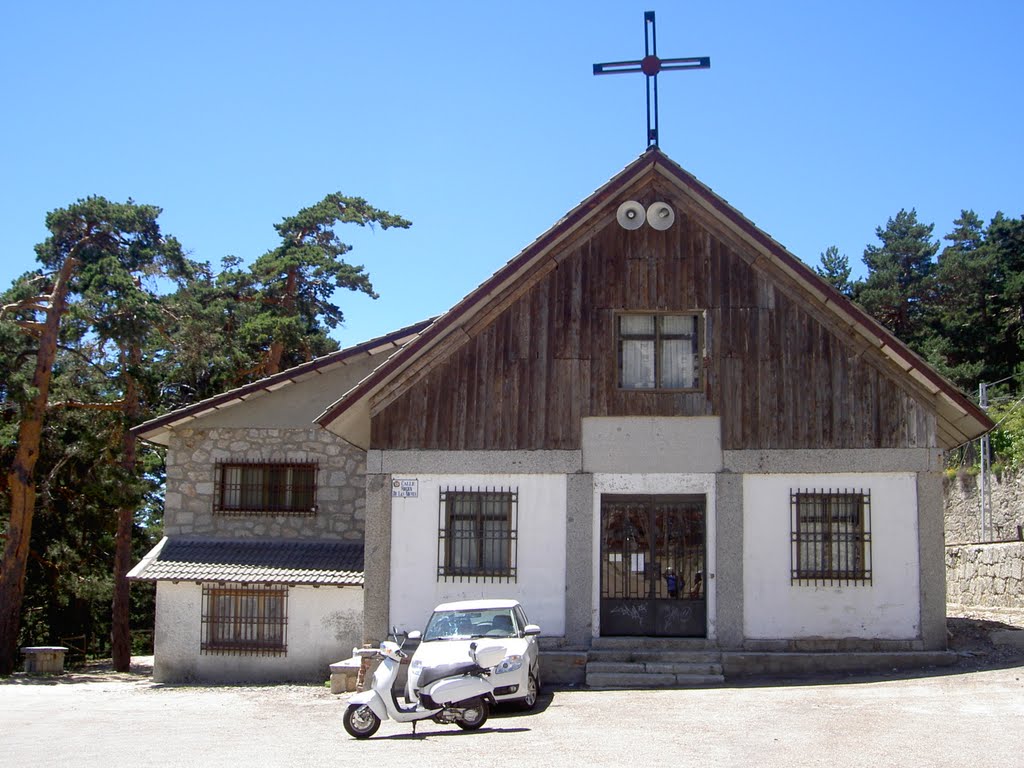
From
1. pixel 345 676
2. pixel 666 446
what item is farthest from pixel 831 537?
pixel 345 676

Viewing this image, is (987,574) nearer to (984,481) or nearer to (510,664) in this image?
(984,481)

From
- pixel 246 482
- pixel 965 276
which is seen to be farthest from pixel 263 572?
pixel 965 276

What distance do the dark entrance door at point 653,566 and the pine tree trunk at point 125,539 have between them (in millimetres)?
15068

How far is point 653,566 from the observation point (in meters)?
17.0

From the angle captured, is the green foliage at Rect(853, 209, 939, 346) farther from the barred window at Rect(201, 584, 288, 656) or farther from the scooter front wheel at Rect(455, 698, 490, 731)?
the scooter front wheel at Rect(455, 698, 490, 731)

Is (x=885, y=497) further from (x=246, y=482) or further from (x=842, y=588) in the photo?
(x=246, y=482)

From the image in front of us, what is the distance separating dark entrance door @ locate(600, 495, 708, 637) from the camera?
667 inches

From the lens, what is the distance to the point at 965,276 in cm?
4591

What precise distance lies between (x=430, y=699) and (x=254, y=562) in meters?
8.56

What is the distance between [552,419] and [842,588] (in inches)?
204

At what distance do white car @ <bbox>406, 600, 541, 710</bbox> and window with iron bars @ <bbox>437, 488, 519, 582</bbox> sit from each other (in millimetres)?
2752

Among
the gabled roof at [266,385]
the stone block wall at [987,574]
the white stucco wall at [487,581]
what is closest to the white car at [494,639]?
the white stucco wall at [487,581]

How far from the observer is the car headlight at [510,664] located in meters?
12.8

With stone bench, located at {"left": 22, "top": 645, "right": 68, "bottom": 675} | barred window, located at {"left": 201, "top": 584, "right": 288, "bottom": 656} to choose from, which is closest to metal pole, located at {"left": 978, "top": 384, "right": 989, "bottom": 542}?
barred window, located at {"left": 201, "top": 584, "right": 288, "bottom": 656}
